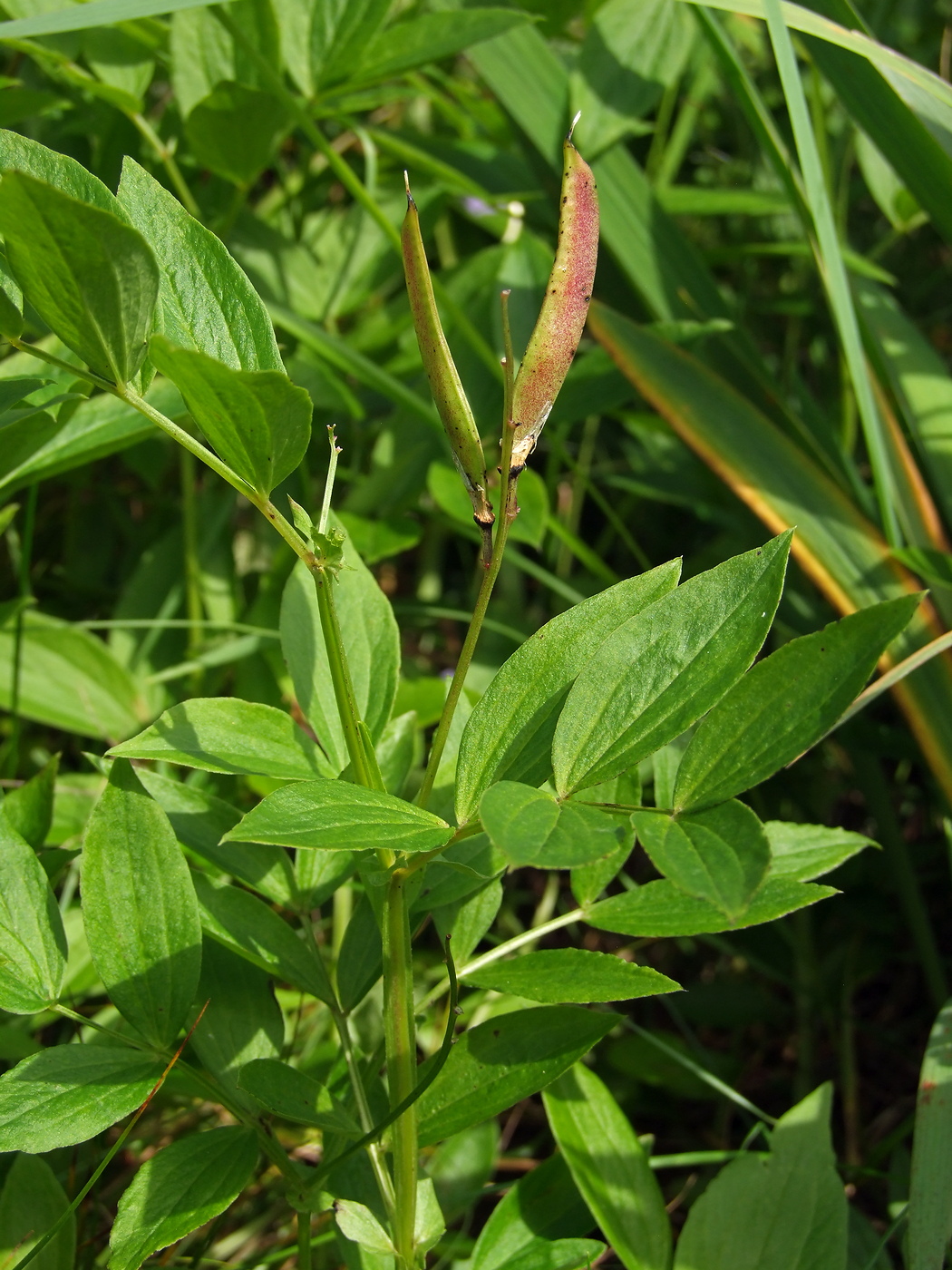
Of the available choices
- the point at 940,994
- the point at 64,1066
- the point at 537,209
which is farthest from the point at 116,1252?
the point at 537,209

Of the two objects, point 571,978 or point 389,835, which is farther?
point 571,978

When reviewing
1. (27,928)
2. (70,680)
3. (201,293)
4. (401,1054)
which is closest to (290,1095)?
(401,1054)

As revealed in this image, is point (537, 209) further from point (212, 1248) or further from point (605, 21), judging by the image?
point (212, 1248)

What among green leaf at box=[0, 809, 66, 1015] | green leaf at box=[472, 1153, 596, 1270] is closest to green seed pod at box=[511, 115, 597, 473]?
green leaf at box=[0, 809, 66, 1015]

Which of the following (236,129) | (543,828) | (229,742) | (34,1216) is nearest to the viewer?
(543,828)

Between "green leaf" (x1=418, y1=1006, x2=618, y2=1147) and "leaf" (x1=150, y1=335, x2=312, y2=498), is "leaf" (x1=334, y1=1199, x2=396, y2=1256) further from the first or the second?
"leaf" (x1=150, y1=335, x2=312, y2=498)

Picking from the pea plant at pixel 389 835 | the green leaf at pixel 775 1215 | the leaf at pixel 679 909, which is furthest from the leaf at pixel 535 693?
the green leaf at pixel 775 1215

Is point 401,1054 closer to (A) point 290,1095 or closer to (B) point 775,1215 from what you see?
(A) point 290,1095

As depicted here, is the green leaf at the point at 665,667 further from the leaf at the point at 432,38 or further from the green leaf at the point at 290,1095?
the leaf at the point at 432,38

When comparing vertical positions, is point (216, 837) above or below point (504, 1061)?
above
